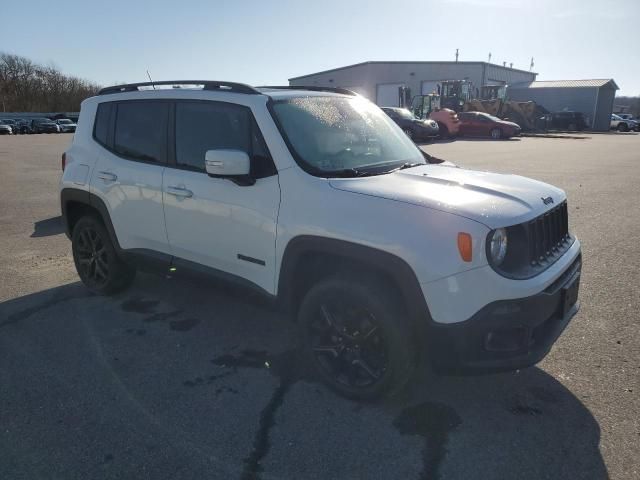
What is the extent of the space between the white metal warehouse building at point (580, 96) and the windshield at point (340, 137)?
156ft

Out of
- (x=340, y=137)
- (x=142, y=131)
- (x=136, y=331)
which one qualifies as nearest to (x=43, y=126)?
(x=142, y=131)

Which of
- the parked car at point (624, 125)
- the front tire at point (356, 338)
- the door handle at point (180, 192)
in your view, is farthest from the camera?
the parked car at point (624, 125)

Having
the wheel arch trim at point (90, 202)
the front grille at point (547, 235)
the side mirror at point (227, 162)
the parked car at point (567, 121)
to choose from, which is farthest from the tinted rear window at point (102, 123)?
the parked car at point (567, 121)

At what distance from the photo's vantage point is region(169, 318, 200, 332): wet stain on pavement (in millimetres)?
4098

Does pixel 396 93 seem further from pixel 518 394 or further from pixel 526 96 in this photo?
pixel 518 394

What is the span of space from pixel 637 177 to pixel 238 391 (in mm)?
13153

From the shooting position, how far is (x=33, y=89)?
73312 millimetres

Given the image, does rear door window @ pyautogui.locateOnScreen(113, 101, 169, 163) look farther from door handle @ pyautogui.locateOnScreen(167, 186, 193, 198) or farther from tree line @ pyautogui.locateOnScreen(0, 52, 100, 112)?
tree line @ pyautogui.locateOnScreen(0, 52, 100, 112)

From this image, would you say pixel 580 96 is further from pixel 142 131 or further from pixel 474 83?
pixel 142 131

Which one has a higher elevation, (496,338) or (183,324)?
(496,338)

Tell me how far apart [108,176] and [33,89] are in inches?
3260

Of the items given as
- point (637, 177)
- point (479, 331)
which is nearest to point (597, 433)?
point (479, 331)

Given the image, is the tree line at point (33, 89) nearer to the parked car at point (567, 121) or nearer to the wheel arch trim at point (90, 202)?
the parked car at point (567, 121)

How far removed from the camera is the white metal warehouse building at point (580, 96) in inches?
1796
